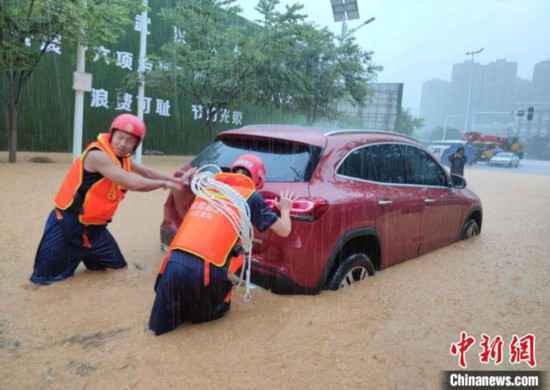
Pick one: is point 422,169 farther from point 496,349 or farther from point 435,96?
point 435,96

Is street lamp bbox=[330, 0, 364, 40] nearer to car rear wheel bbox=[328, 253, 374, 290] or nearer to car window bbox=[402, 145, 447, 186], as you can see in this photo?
car window bbox=[402, 145, 447, 186]

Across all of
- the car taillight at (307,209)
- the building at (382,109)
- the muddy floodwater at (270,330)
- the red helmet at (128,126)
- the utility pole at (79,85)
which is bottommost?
the muddy floodwater at (270,330)

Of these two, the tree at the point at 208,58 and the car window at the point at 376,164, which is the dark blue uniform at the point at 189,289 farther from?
the tree at the point at 208,58

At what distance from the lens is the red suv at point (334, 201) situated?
322cm

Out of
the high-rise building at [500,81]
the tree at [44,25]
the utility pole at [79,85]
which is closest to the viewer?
the tree at [44,25]

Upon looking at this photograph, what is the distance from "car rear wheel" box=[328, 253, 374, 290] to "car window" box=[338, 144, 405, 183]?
690 millimetres

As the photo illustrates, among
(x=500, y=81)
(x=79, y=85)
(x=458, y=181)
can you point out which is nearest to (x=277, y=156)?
(x=458, y=181)

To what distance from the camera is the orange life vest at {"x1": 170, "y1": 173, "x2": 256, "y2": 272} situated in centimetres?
281

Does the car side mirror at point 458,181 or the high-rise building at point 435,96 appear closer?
the car side mirror at point 458,181

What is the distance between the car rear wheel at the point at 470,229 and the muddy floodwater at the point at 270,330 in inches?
32.5

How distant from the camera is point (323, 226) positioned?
322cm

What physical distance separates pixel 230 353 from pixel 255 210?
3.03 feet

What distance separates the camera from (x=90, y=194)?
A: 3.56m

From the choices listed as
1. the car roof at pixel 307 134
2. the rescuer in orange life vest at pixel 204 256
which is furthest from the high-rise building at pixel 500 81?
the rescuer in orange life vest at pixel 204 256
